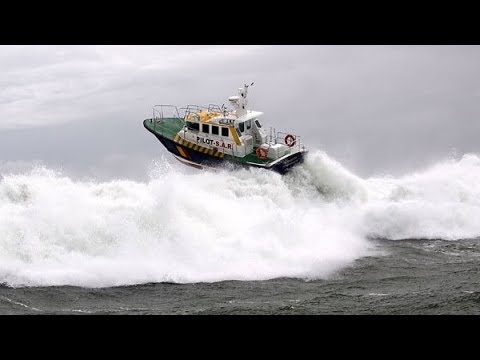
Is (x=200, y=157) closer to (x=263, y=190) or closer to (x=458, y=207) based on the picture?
(x=263, y=190)

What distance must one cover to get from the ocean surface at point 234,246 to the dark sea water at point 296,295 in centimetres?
5

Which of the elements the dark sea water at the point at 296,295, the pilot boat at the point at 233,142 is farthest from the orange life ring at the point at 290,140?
the dark sea water at the point at 296,295

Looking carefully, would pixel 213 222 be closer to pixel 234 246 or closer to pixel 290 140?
pixel 234 246

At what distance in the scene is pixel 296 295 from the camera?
15.9 m

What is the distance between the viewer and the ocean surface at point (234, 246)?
15320 mm

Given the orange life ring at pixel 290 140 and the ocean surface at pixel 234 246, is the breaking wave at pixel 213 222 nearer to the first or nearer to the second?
the ocean surface at pixel 234 246

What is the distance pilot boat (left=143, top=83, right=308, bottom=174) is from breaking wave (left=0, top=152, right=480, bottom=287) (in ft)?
2.82

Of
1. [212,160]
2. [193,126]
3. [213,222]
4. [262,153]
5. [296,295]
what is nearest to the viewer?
[296,295]

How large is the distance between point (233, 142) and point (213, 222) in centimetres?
712

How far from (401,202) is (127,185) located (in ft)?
36.8

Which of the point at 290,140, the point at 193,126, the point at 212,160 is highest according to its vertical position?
the point at 193,126

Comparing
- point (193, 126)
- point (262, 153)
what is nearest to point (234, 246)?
point (262, 153)

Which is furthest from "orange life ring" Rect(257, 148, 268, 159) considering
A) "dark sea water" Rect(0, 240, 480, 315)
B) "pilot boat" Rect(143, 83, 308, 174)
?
"dark sea water" Rect(0, 240, 480, 315)

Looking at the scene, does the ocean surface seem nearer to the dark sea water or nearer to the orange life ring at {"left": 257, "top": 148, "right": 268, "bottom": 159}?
the dark sea water
